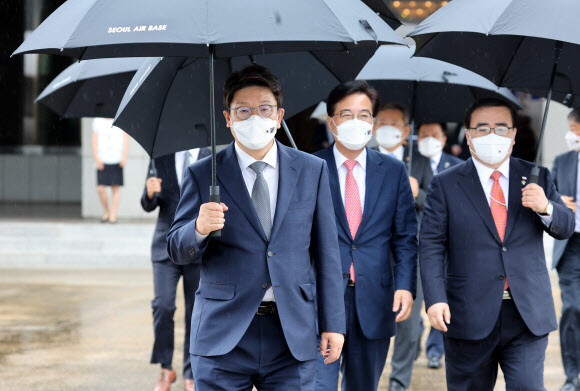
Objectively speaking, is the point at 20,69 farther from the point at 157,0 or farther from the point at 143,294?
the point at 157,0

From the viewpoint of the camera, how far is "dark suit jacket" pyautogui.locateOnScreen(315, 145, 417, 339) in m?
4.80

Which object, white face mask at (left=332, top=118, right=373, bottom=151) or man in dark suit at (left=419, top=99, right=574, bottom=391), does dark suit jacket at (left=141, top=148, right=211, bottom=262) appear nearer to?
white face mask at (left=332, top=118, right=373, bottom=151)

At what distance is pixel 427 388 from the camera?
6.91m

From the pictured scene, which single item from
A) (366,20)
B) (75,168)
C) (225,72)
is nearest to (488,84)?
(225,72)

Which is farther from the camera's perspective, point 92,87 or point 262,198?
point 92,87

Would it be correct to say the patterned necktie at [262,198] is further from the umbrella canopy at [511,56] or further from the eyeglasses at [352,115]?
the umbrella canopy at [511,56]

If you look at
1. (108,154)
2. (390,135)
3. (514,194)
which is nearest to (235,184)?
(514,194)

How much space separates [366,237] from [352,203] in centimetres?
21

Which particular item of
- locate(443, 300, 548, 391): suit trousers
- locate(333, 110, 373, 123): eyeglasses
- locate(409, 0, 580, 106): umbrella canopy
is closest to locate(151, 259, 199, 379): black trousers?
locate(333, 110, 373, 123): eyeglasses

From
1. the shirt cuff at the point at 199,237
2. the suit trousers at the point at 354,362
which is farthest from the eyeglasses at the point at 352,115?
the shirt cuff at the point at 199,237

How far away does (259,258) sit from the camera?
3.72m

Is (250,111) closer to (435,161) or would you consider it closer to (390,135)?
(390,135)

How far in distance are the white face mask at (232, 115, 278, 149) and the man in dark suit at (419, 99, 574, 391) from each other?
126 centimetres

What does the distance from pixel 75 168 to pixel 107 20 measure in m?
19.0
